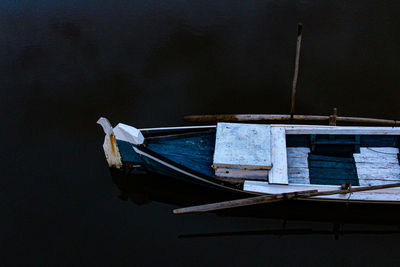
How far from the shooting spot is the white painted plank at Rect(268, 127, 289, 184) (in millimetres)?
14141

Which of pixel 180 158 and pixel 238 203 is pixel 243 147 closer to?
pixel 238 203

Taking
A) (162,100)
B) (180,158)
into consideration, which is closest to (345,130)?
(180,158)

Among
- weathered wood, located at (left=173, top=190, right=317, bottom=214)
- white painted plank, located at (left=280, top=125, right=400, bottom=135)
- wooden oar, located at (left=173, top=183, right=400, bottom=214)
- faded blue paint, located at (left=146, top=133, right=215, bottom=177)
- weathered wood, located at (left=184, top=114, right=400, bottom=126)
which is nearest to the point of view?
wooden oar, located at (left=173, top=183, right=400, bottom=214)

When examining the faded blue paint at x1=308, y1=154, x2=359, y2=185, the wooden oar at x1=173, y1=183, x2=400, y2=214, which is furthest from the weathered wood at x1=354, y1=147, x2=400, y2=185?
the wooden oar at x1=173, y1=183, x2=400, y2=214

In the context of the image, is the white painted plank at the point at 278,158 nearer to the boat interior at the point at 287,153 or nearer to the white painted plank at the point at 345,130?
the boat interior at the point at 287,153

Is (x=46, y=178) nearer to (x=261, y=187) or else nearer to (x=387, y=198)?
(x=261, y=187)

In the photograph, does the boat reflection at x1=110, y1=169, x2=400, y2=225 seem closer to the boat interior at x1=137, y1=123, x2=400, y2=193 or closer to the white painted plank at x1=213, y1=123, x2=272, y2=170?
the boat interior at x1=137, y1=123, x2=400, y2=193

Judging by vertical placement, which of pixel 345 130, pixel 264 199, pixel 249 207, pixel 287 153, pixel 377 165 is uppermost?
pixel 345 130

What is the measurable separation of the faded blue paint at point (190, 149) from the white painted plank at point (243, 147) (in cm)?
91

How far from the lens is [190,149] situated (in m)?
15.7

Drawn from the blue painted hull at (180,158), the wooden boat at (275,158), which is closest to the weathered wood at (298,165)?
the wooden boat at (275,158)

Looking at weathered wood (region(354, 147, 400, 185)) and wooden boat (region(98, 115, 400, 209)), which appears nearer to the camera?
wooden boat (region(98, 115, 400, 209))

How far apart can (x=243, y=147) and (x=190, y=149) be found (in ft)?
7.13

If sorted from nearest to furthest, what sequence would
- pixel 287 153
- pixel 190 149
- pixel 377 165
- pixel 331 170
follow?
1. pixel 331 170
2. pixel 377 165
3. pixel 190 149
4. pixel 287 153
